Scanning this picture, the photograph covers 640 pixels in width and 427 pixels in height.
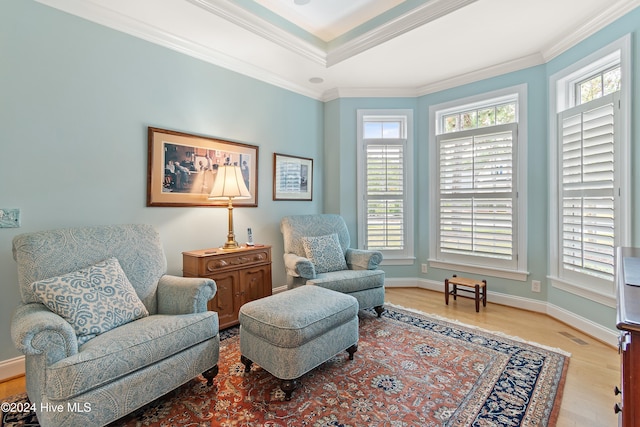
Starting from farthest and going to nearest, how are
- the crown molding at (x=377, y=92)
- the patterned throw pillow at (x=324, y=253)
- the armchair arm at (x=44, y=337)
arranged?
the crown molding at (x=377, y=92) < the patterned throw pillow at (x=324, y=253) < the armchair arm at (x=44, y=337)

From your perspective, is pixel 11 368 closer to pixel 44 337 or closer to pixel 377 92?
pixel 44 337

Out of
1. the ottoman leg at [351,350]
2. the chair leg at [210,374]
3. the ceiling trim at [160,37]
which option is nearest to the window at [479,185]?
the ottoman leg at [351,350]

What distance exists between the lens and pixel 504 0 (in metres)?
2.23

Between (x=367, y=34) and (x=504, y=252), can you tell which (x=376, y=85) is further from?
(x=504, y=252)

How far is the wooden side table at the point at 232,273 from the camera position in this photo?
2.58m

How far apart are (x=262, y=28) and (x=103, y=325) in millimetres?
2660

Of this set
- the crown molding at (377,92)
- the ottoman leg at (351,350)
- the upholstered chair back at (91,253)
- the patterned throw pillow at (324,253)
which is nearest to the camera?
the upholstered chair back at (91,253)

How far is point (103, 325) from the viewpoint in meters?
1.63

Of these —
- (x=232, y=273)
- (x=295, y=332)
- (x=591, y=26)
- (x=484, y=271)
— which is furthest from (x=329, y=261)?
(x=591, y=26)

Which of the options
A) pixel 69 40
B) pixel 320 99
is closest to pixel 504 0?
pixel 320 99

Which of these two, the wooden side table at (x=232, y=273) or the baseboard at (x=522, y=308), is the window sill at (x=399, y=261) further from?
the wooden side table at (x=232, y=273)

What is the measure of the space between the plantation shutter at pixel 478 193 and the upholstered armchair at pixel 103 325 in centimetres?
304

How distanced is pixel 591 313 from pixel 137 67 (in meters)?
4.56

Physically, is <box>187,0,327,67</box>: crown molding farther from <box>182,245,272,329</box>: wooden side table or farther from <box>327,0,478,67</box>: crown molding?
<box>182,245,272,329</box>: wooden side table
